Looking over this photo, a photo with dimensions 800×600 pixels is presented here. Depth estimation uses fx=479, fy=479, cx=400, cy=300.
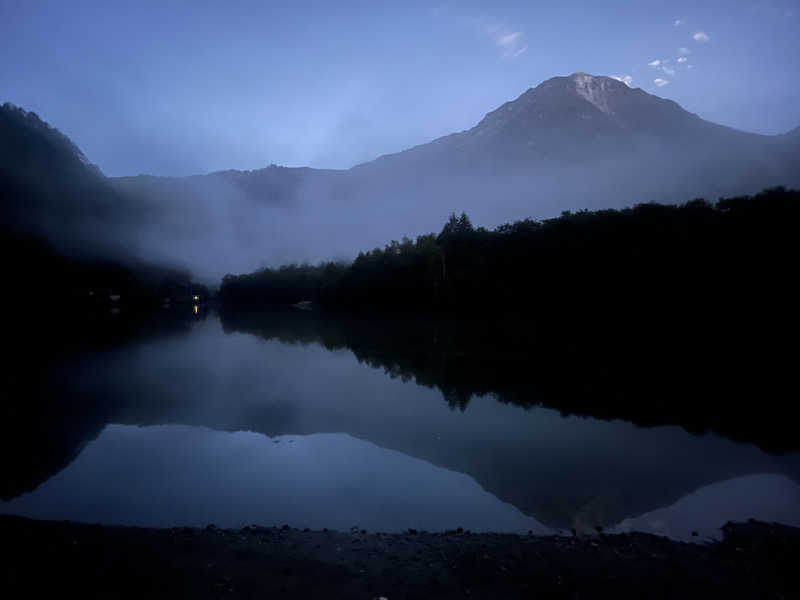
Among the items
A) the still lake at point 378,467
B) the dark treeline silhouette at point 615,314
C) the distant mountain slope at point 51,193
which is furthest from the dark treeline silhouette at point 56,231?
the still lake at point 378,467

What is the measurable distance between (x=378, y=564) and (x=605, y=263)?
194ft

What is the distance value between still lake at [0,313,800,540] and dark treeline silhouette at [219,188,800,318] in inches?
1532

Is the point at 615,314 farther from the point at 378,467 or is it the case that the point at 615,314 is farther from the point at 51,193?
the point at 51,193

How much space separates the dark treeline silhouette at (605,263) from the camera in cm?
4334

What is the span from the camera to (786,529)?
7.44m

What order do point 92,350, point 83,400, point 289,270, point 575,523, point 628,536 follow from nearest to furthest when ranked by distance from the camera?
1. point 628,536
2. point 575,523
3. point 83,400
4. point 92,350
5. point 289,270

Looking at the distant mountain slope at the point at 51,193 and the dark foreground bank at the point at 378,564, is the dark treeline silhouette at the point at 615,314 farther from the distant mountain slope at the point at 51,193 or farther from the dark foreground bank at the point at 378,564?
the distant mountain slope at the point at 51,193

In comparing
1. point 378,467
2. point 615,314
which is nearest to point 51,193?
point 615,314

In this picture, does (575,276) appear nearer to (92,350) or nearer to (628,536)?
(92,350)

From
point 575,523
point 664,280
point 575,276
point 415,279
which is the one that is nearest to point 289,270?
point 415,279

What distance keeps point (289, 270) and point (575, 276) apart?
391ft

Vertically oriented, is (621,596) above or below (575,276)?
below

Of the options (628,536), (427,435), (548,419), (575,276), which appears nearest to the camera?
(628,536)

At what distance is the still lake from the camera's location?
832 centimetres
